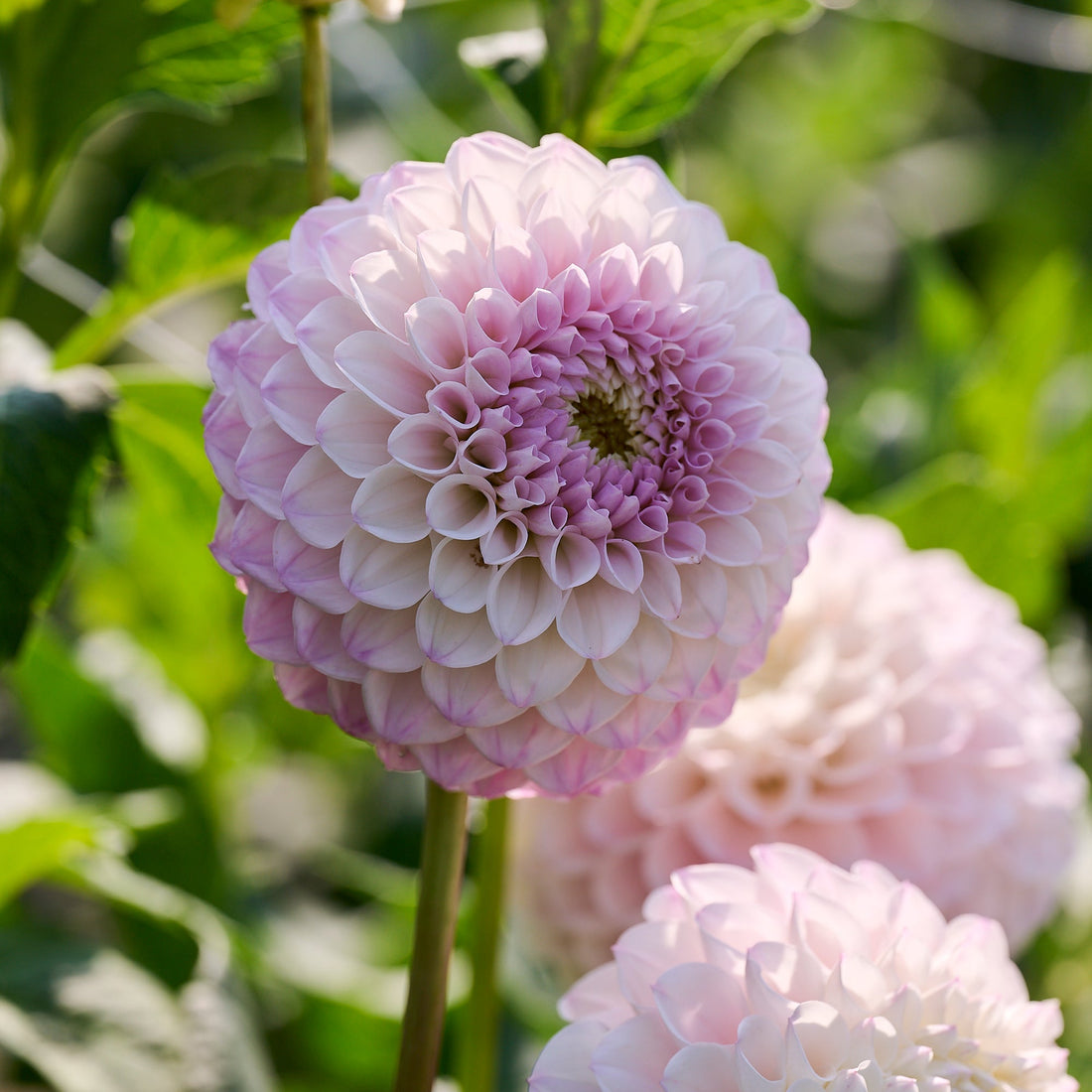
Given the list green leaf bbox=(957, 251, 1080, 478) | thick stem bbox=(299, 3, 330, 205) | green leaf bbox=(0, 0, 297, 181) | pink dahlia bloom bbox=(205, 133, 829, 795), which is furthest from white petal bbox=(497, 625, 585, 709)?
green leaf bbox=(957, 251, 1080, 478)

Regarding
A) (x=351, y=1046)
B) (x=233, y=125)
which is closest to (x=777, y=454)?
(x=351, y=1046)

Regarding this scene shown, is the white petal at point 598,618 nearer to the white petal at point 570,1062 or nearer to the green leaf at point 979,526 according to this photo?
the white petal at point 570,1062

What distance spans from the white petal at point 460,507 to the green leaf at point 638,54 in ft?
0.49

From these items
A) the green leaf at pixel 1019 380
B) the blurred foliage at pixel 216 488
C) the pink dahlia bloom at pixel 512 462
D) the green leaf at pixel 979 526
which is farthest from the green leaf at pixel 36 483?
the green leaf at pixel 1019 380

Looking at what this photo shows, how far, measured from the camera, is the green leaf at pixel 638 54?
355 millimetres

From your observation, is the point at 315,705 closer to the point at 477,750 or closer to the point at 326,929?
the point at 477,750

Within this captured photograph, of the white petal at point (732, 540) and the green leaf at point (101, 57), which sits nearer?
the white petal at point (732, 540)

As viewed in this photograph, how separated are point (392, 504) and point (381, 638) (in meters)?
0.03

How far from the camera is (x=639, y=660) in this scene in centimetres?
25

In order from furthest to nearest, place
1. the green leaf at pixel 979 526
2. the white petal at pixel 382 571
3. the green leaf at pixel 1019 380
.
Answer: the green leaf at pixel 1019 380 < the green leaf at pixel 979 526 < the white petal at pixel 382 571

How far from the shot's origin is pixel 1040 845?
17.0 inches

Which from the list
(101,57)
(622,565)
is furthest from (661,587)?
(101,57)

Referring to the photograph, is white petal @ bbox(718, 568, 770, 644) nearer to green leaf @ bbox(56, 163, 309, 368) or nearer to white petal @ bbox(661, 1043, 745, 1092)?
white petal @ bbox(661, 1043, 745, 1092)

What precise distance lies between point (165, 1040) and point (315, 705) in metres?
0.20
